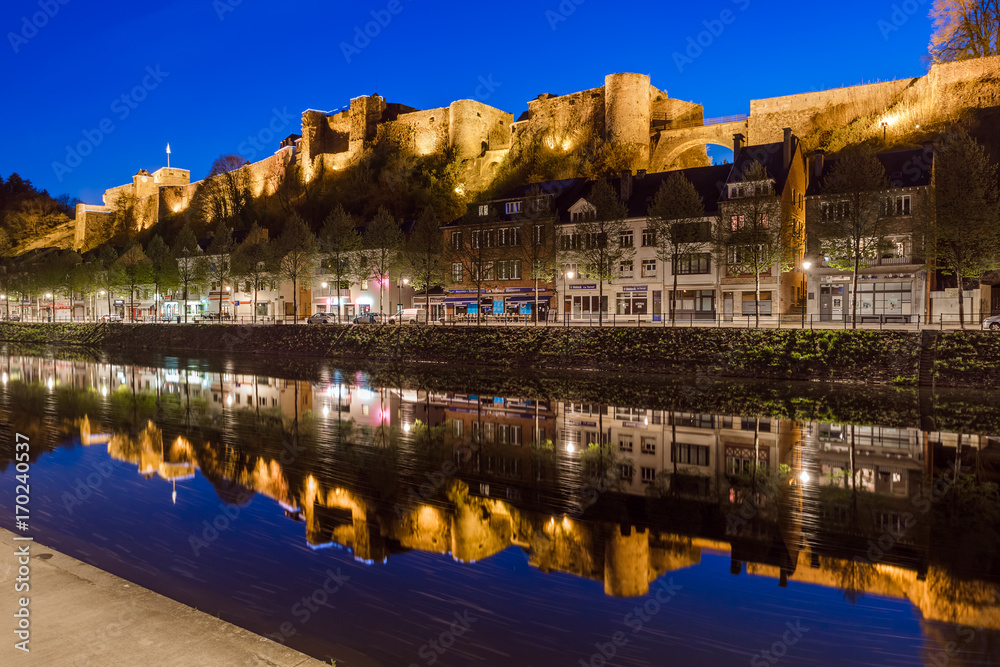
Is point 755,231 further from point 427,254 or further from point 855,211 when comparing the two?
point 427,254

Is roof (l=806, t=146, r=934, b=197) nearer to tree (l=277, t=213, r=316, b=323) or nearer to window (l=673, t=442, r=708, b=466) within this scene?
window (l=673, t=442, r=708, b=466)

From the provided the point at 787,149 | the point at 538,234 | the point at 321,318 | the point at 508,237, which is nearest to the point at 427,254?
the point at 508,237

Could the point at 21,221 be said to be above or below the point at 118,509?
above

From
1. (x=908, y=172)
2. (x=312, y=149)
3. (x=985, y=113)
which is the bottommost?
(x=908, y=172)

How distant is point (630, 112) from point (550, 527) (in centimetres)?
6552

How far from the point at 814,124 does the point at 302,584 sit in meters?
64.4

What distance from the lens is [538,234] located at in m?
47.8

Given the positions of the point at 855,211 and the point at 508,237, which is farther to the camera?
the point at 508,237

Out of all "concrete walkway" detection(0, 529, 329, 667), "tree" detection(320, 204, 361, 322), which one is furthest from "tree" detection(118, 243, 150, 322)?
"concrete walkway" detection(0, 529, 329, 667)

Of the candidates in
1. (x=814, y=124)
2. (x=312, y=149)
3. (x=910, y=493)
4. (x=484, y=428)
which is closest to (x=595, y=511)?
(x=910, y=493)

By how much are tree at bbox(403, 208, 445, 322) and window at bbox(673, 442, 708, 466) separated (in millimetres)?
33118

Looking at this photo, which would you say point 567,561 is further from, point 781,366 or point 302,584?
point 781,366

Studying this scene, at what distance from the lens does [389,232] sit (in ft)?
169

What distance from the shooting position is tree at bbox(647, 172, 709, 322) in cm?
3825
